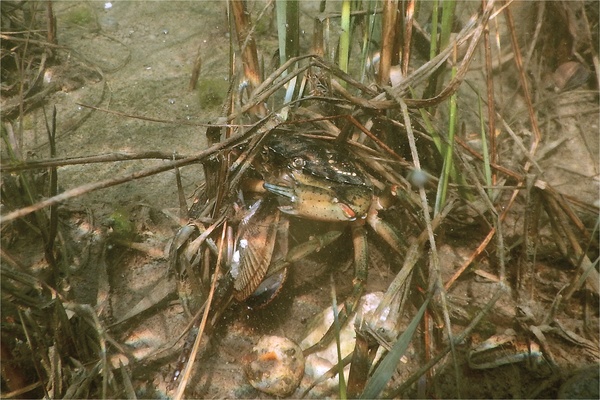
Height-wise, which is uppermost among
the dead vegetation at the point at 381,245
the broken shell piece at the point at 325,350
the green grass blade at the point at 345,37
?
the green grass blade at the point at 345,37

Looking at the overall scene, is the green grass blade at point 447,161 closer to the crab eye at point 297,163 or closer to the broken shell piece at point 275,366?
the crab eye at point 297,163

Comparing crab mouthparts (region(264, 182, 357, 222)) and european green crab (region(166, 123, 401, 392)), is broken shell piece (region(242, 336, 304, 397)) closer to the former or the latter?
european green crab (region(166, 123, 401, 392))

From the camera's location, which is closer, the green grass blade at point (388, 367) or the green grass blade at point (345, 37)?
the green grass blade at point (388, 367)

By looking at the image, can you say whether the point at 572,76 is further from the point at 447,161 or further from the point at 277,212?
the point at 277,212

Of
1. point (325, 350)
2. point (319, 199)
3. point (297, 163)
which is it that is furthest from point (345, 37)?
point (325, 350)

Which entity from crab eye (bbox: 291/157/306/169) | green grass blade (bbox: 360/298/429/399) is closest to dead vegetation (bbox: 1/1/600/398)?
green grass blade (bbox: 360/298/429/399)

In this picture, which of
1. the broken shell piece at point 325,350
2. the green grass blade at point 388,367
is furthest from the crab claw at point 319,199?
the green grass blade at point 388,367
